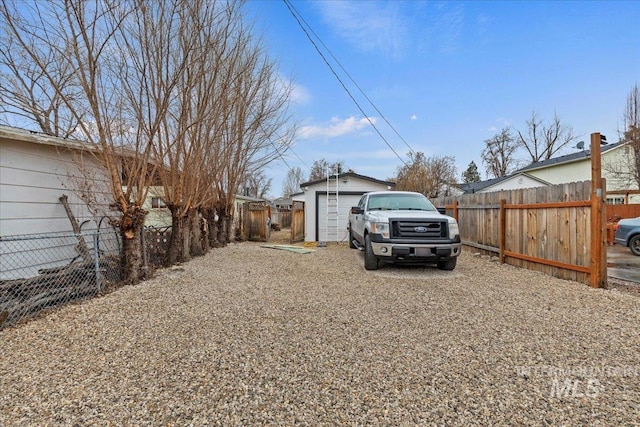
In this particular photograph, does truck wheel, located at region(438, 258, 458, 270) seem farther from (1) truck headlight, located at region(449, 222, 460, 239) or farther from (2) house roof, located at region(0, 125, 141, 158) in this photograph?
(2) house roof, located at region(0, 125, 141, 158)

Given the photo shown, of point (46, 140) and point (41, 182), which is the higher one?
point (46, 140)

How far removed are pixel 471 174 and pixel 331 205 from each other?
4099 centimetres

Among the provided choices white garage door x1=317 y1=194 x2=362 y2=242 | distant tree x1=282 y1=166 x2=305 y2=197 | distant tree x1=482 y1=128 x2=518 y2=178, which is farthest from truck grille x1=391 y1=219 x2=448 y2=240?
distant tree x1=282 y1=166 x2=305 y2=197

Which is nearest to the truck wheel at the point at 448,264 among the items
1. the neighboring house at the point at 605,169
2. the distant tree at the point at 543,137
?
the neighboring house at the point at 605,169

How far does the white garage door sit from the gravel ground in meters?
8.03

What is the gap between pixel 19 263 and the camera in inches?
214

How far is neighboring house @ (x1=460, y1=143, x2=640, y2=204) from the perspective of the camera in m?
17.8

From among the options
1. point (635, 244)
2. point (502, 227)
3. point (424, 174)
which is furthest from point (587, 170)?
point (502, 227)

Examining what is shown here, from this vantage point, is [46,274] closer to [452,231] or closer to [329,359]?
[329,359]

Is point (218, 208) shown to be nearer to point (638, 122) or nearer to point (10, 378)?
point (10, 378)

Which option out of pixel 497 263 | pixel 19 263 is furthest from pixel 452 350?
pixel 19 263

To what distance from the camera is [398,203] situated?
23.8 ft

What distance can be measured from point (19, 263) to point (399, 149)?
16025mm

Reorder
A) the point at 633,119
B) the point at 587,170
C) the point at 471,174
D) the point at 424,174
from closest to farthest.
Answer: the point at 633,119 < the point at 424,174 < the point at 587,170 < the point at 471,174
